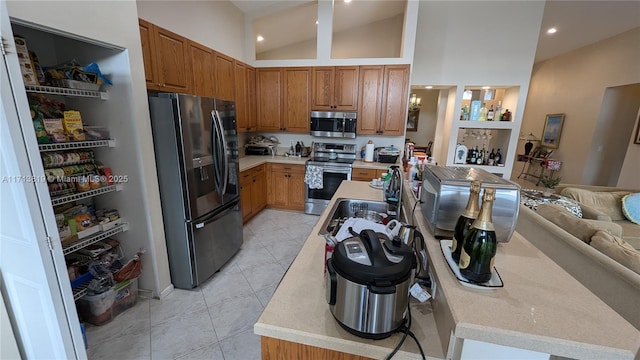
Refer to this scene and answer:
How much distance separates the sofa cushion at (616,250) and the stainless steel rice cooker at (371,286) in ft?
5.40

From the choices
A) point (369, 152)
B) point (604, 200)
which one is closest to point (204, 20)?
point (369, 152)

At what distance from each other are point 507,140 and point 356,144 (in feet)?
7.95

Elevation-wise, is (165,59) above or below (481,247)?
above

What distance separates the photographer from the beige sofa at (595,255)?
133 cm

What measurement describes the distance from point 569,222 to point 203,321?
2998 millimetres

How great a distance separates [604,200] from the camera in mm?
3098

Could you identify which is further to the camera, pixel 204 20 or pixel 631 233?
pixel 204 20

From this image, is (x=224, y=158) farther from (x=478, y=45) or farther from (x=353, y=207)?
(x=478, y=45)

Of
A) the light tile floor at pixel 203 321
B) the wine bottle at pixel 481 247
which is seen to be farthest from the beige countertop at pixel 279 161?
the wine bottle at pixel 481 247

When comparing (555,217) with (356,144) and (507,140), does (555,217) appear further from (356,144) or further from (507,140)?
(356,144)

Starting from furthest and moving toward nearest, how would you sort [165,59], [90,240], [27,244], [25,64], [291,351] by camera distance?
[165,59] → [90,240] → [25,64] → [27,244] → [291,351]

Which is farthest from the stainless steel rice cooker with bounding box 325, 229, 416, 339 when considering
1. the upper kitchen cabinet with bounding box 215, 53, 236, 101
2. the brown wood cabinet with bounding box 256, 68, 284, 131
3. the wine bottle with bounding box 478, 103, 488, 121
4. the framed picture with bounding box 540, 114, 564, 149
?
the framed picture with bounding box 540, 114, 564, 149

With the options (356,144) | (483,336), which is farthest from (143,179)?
(356,144)

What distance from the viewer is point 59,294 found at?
4.22ft
